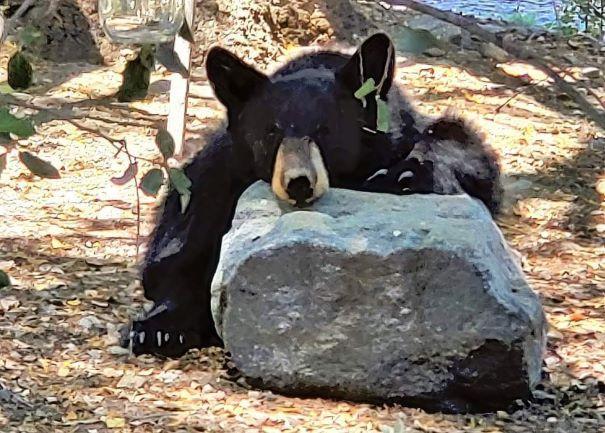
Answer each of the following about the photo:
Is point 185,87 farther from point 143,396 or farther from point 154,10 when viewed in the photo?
point 154,10

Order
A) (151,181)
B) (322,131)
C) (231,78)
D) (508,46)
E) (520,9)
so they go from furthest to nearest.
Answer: (520,9)
(231,78)
(322,131)
(151,181)
(508,46)

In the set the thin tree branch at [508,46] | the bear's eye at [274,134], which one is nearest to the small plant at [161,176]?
the thin tree branch at [508,46]

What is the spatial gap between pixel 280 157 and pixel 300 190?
9 centimetres

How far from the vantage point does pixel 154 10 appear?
1.82 meters

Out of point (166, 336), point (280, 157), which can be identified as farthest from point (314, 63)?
point (166, 336)

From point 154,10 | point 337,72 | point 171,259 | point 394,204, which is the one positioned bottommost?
point 171,259

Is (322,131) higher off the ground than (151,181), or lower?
lower

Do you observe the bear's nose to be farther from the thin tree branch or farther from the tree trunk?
the tree trunk

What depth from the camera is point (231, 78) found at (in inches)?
117

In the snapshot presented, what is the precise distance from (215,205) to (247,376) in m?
0.54

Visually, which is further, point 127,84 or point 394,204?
point 394,204

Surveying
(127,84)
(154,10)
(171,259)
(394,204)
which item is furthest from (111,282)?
(127,84)

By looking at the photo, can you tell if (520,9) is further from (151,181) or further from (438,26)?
(151,181)

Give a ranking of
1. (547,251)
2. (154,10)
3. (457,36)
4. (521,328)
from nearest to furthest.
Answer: (154,10) < (521,328) < (547,251) < (457,36)
